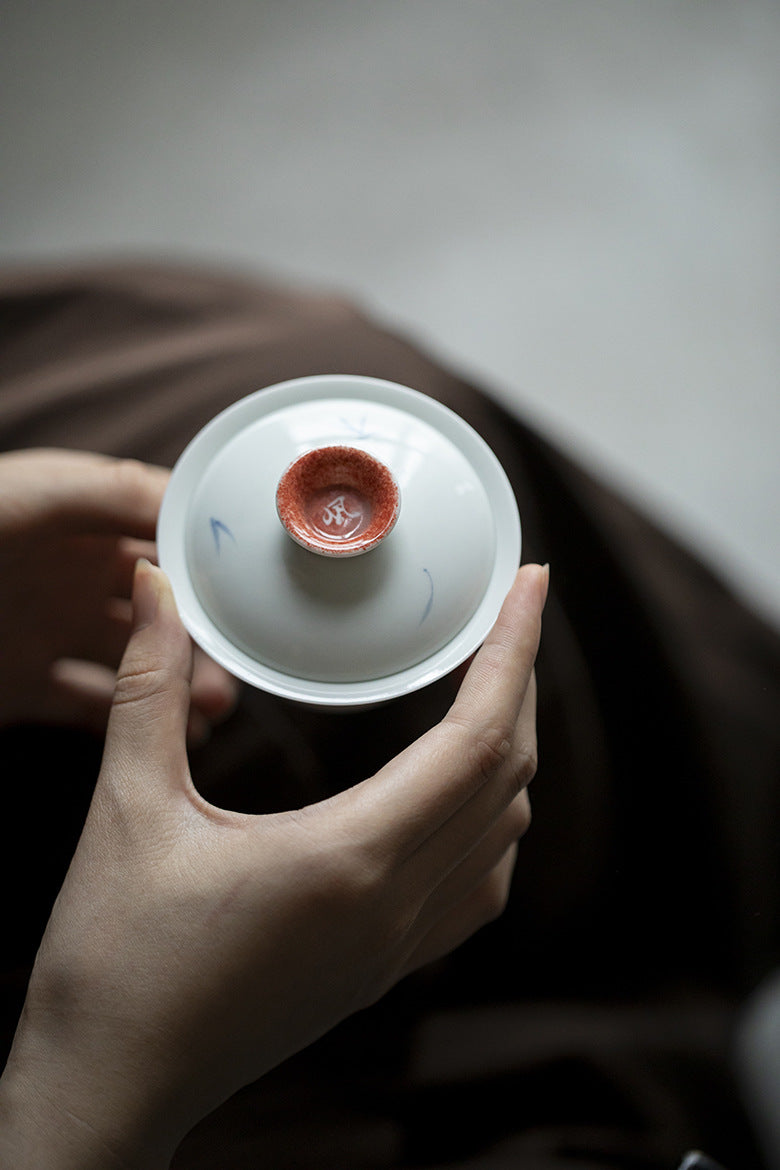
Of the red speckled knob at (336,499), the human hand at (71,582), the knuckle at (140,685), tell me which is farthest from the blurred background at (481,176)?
the knuckle at (140,685)

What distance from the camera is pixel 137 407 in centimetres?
99

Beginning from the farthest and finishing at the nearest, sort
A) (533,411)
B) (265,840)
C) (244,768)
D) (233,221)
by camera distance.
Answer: (233,221) < (533,411) < (244,768) < (265,840)

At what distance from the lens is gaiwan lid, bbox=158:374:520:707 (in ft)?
2.23

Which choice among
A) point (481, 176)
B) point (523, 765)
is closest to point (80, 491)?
point (523, 765)

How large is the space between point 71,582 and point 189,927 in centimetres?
53

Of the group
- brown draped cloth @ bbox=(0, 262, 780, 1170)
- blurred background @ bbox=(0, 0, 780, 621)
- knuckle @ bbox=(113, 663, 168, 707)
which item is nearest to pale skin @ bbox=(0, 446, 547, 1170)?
knuckle @ bbox=(113, 663, 168, 707)

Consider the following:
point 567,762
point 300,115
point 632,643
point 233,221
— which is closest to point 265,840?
point 567,762

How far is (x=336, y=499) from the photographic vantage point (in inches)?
27.1

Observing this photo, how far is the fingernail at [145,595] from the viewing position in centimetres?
70

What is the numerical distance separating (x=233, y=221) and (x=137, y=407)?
1.02m

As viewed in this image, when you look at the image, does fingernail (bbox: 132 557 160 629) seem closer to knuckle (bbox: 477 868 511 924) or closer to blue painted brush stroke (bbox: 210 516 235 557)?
blue painted brush stroke (bbox: 210 516 235 557)

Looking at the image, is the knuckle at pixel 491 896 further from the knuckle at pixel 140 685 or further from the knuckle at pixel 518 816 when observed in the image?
the knuckle at pixel 140 685

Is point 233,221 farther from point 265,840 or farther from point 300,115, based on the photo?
point 265,840

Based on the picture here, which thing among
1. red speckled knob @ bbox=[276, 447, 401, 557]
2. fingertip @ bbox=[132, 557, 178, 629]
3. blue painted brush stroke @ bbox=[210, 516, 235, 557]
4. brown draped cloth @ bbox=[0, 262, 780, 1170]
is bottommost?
brown draped cloth @ bbox=[0, 262, 780, 1170]
